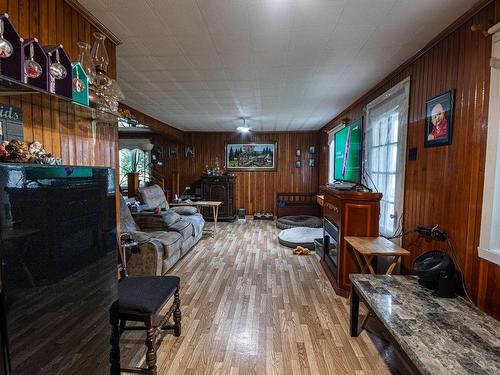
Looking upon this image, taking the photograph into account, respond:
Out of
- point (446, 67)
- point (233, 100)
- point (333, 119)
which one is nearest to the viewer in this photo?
point (446, 67)

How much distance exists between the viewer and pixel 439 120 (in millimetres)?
2133

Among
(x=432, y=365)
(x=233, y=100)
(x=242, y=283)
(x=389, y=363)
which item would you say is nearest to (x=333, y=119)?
(x=233, y=100)

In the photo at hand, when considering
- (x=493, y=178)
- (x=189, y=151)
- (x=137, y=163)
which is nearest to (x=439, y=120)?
(x=493, y=178)

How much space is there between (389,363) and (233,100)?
3.53 m

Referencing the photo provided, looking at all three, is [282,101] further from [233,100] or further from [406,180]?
[406,180]

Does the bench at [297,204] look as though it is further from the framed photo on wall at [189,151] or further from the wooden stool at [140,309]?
the wooden stool at [140,309]

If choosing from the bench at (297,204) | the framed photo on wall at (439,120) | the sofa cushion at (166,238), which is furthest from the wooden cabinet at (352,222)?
the bench at (297,204)

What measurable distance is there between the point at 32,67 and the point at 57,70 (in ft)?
0.45

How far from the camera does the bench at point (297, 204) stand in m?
6.77

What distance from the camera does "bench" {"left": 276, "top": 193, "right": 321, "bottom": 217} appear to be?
6.77 m

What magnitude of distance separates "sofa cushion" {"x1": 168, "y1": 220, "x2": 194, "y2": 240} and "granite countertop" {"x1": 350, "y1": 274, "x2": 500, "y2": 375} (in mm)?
2551

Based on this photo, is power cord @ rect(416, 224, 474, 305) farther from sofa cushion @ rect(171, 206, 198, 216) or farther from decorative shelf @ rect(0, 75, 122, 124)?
sofa cushion @ rect(171, 206, 198, 216)

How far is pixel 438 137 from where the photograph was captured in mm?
2143

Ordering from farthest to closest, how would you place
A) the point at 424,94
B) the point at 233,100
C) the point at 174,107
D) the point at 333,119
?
the point at 333,119, the point at 174,107, the point at 233,100, the point at 424,94
